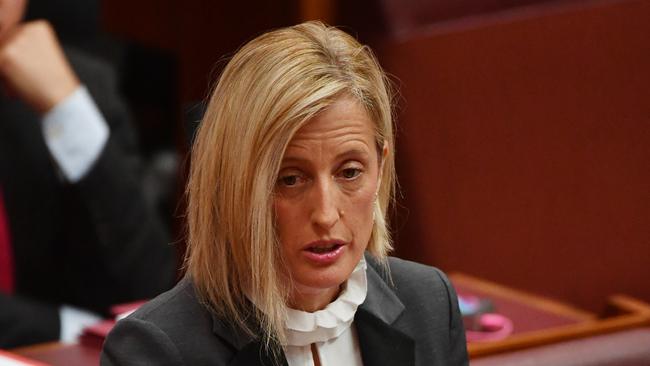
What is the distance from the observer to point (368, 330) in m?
1.11

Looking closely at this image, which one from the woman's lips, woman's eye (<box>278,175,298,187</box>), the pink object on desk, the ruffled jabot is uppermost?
woman's eye (<box>278,175,298,187</box>)

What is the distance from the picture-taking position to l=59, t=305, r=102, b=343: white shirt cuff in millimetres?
1827

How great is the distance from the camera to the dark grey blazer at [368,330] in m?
1.02

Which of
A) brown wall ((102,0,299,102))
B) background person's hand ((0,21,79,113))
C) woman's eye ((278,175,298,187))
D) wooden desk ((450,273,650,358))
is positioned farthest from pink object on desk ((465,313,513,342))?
brown wall ((102,0,299,102))

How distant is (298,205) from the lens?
1.00m

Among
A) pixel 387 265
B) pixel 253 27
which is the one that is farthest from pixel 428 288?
pixel 253 27

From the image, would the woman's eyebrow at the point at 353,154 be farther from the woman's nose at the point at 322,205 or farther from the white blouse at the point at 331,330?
the white blouse at the point at 331,330

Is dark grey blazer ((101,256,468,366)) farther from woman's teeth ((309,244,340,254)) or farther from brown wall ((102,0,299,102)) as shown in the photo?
brown wall ((102,0,299,102))

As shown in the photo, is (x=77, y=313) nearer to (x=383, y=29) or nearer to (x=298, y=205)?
(x=383, y=29)

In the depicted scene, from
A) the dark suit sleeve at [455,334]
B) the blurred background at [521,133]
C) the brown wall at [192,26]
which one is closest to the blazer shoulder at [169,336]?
the dark suit sleeve at [455,334]

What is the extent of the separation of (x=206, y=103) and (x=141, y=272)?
95 cm

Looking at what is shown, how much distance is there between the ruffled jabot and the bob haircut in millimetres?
23

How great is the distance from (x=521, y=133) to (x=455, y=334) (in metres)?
1.06

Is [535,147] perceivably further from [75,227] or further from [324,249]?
[324,249]
